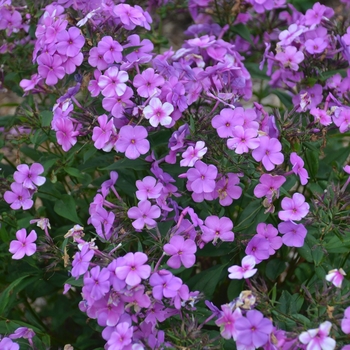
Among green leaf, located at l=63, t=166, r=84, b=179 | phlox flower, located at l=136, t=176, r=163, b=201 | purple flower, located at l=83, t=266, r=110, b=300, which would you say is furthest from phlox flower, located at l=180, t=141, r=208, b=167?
green leaf, located at l=63, t=166, r=84, b=179

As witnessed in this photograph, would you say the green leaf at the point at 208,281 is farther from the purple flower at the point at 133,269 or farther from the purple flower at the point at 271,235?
the purple flower at the point at 133,269

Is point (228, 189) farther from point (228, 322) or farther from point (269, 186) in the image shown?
point (228, 322)

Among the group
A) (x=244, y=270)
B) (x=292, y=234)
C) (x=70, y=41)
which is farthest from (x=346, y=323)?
(x=70, y=41)

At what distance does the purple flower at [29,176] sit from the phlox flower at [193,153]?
775 millimetres

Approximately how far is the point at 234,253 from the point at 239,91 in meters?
0.86

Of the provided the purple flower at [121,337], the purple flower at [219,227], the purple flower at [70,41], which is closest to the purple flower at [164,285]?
the purple flower at [121,337]

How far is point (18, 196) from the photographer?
2.99 m

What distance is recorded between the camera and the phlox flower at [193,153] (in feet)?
8.36

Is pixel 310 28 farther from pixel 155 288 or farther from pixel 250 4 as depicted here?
pixel 155 288

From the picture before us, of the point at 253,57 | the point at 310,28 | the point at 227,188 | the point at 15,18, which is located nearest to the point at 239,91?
the point at 310,28

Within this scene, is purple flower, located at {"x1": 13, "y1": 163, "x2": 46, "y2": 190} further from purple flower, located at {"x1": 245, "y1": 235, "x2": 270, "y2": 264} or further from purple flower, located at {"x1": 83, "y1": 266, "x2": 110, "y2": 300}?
purple flower, located at {"x1": 245, "y1": 235, "x2": 270, "y2": 264}

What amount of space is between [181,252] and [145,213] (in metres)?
0.25

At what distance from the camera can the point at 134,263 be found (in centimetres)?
222

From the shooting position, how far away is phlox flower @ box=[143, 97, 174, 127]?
2.62 metres
